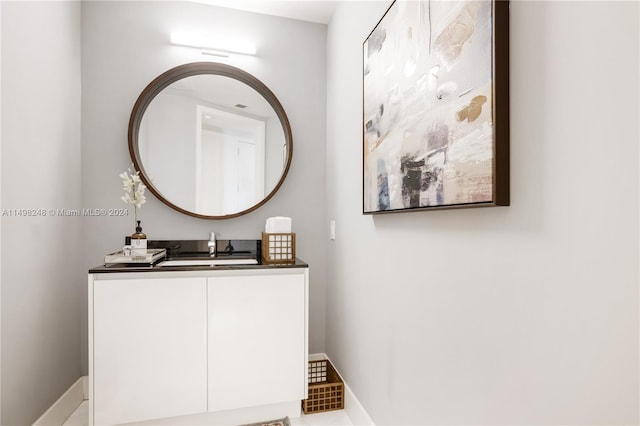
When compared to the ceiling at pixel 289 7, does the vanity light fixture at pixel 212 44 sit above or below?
below

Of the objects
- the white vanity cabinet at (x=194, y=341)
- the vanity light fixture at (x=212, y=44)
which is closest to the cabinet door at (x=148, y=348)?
the white vanity cabinet at (x=194, y=341)

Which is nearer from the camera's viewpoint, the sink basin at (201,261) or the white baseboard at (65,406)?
the white baseboard at (65,406)

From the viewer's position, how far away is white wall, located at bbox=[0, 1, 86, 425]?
55.2 inches

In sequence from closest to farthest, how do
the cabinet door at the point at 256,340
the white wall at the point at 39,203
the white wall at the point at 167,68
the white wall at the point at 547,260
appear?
the white wall at the point at 547,260
the white wall at the point at 39,203
the cabinet door at the point at 256,340
the white wall at the point at 167,68

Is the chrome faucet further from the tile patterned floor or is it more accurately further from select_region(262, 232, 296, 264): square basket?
the tile patterned floor

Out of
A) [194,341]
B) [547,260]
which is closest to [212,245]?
[194,341]

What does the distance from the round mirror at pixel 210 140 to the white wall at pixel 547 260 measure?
1244mm

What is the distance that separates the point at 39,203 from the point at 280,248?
3.80 feet

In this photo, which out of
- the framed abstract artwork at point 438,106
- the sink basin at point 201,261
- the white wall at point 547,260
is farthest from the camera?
the sink basin at point 201,261

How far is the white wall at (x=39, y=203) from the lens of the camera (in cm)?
140

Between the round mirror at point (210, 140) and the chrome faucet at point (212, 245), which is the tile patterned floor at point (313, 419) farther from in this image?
the round mirror at point (210, 140)

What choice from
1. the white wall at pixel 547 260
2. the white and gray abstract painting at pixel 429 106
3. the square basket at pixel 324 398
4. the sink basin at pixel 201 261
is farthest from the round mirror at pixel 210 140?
the white wall at pixel 547 260

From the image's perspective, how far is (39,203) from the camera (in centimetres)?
161

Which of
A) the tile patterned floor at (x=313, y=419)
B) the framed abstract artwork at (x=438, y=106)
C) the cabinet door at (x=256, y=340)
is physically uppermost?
the framed abstract artwork at (x=438, y=106)
